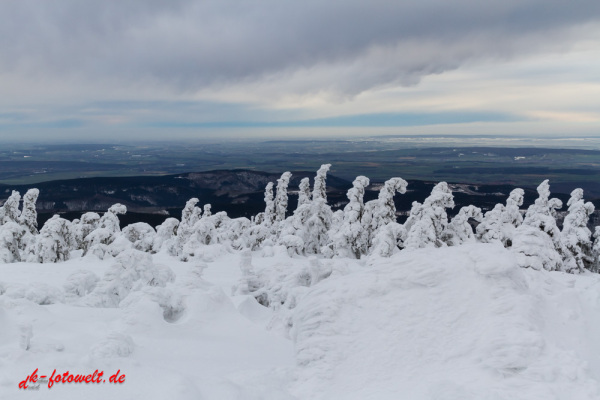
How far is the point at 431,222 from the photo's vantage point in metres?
24.9

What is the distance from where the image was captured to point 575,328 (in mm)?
9266

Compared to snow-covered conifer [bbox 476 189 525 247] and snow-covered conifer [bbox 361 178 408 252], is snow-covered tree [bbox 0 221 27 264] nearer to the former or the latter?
snow-covered conifer [bbox 361 178 408 252]

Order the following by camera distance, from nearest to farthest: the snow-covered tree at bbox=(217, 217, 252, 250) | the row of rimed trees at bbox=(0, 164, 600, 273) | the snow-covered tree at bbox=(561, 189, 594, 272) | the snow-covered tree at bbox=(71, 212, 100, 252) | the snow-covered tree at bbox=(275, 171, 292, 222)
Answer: the row of rimed trees at bbox=(0, 164, 600, 273), the snow-covered tree at bbox=(561, 189, 594, 272), the snow-covered tree at bbox=(71, 212, 100, 252), the snow-covered tree at bbox=(217, 217, 252, 250), the snow-covered tree at bbox=(275, 171, 292, 222)

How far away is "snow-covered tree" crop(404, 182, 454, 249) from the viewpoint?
24048 millimetres

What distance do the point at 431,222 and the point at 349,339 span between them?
17239 mm

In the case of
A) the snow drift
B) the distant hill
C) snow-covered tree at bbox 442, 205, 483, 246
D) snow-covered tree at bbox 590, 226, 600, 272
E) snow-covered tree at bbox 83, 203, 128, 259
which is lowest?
the distant hill

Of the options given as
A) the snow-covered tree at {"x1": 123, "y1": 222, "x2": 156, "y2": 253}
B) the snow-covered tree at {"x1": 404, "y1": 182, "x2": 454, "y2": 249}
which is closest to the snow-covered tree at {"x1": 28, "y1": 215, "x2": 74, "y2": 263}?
the snow-covered tree at {"x1": 123, "y1": 222, "x2": 156, "y2": 253}

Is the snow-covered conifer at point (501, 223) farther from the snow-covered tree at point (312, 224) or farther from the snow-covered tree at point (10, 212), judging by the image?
the snow-covered tree at point (10, 212)

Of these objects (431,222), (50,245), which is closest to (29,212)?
(50,245)

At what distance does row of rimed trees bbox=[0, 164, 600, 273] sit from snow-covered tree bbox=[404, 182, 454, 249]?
0.07 metres

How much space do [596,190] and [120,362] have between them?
683ft

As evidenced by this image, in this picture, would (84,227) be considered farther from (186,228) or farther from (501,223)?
(501,223)

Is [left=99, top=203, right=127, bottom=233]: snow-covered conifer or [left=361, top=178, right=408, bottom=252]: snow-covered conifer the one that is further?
[left=99, top=203, right=127, bottom=233]: snow-covered conifer

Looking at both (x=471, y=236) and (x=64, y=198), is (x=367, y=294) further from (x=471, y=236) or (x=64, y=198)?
(x=64, y=198)
